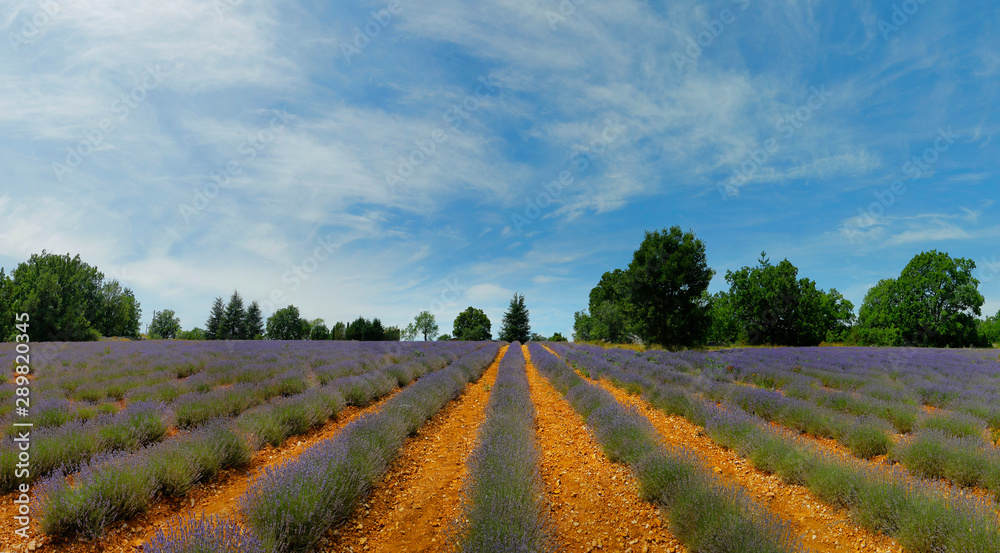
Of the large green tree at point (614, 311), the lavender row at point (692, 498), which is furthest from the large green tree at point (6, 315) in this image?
the large green tree at point (614, 311)

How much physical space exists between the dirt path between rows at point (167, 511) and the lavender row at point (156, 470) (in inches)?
3.1

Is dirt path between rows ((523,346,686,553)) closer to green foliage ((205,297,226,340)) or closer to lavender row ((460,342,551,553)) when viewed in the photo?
lavender row ((460,342,551,553))

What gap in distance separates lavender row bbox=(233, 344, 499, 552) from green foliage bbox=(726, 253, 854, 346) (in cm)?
4328

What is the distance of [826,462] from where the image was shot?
3844 millimetres

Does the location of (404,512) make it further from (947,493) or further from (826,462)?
(947,493)

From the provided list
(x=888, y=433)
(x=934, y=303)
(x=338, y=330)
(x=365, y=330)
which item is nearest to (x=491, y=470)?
(x=888, y=433)

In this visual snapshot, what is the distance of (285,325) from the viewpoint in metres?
74.8

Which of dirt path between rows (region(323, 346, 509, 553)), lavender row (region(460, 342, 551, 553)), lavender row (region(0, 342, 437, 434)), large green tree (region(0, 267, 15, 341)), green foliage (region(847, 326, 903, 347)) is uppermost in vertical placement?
large green tree (region(0, 267, 15, 341))

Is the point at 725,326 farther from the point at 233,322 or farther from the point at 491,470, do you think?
the point at 233,322

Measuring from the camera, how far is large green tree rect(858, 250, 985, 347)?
113 ft

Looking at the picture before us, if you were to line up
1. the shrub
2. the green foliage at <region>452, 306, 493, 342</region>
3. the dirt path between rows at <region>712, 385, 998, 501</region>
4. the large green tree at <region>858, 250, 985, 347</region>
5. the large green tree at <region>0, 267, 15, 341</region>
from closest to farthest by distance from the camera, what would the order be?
the shrub → the dirt path between rows at <region>712, 385, 998, 501</region> → the large green tree at <region>0, 267, 15, 341</region> → the large green tree at <region>858, 250, 985, 347</region> → the green foliage at <region>452, 306, 493, 342</region>

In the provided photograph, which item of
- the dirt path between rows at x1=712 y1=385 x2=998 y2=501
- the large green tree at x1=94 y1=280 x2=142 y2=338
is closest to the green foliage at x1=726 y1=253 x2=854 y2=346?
the dirt path between rows at x1=712 y1=385 x2=998 y2=501

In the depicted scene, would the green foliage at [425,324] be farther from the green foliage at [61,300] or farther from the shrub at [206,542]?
the shrub at [206,542]

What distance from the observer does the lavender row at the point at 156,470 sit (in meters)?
2.86
